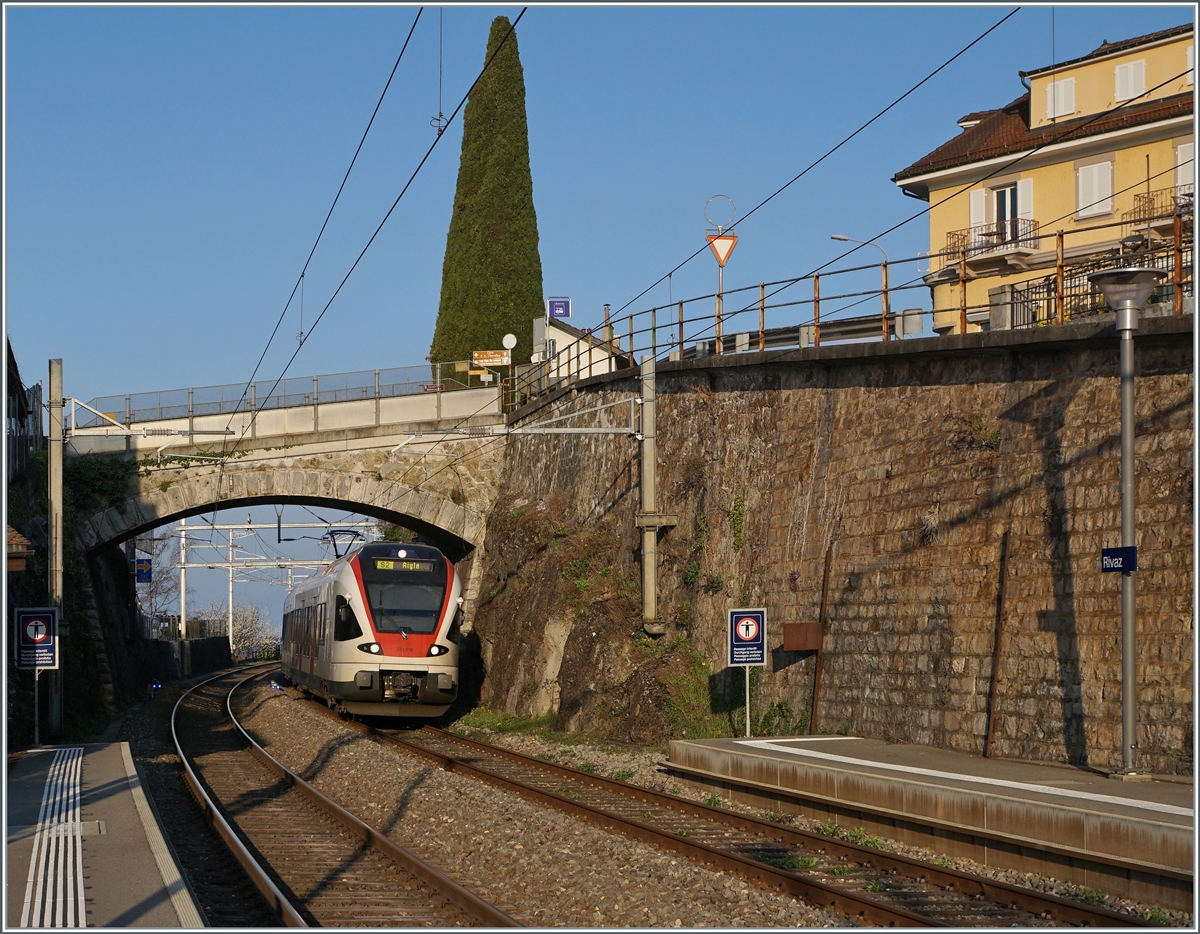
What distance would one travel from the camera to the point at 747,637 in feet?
59.8

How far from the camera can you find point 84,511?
34.2 meters

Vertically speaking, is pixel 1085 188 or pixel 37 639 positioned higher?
pixel 1085 188

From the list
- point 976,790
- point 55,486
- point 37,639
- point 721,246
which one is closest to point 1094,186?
point 721,246

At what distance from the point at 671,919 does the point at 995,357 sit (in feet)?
32.5

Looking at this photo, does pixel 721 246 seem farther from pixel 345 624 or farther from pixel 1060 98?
pixel 1060 98

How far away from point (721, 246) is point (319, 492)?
1477 centimetres

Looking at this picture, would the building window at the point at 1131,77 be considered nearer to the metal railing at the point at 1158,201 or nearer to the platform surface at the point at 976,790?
the metal railing at the point at 1158,201

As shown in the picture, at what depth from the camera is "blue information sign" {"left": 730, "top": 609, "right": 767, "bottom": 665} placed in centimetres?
1812

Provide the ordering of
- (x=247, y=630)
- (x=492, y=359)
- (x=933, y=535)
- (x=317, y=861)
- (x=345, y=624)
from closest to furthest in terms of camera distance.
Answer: (x=317, y=861)
(x=933, y=535)
(x=345, y=624)
(x=492, y=359)
(x=247, y=630)

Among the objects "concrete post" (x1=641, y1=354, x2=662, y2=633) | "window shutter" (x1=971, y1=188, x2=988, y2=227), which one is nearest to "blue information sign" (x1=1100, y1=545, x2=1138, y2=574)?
"concrete post" (x1=641, y1=354, x2=662, y2=633)

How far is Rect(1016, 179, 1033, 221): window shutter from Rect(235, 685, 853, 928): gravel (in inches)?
1002

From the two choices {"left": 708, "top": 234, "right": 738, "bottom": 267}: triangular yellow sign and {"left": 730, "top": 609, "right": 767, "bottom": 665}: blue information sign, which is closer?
{"left": 730, "top": 609, "right": 767, "bottom": 665}: blue information sign

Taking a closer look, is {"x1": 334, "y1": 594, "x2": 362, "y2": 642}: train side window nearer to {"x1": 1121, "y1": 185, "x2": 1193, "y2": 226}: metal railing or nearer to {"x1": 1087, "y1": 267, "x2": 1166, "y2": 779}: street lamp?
{"x1": 1087, "y1": 267, "x2": 1166, "y2": 779}: street lamp

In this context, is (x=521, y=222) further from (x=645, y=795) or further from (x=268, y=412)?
(x=645, y=795)
